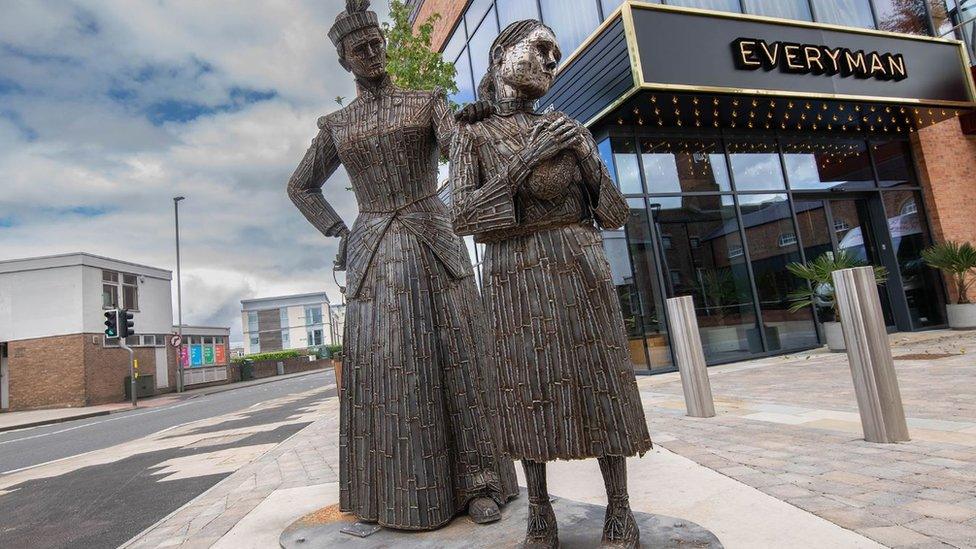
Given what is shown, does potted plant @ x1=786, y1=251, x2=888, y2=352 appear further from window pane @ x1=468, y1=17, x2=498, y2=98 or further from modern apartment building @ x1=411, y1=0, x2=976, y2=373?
window pane @ x1=468, y1=17, x2=498, y2=98

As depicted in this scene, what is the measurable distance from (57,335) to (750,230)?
24625 mm

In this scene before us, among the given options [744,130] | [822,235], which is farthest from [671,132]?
[822,235]

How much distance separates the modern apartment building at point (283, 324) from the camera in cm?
6575

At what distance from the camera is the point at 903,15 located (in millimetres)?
11242

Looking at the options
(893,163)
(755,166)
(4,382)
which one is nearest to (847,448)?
(755,166)

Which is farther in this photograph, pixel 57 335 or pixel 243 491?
pixel 57 335

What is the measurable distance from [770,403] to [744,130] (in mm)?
6853

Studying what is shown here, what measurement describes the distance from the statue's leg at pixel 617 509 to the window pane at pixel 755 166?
9557 millimetres

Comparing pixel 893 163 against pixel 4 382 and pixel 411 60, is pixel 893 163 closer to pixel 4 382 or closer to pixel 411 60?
pixel 411 60

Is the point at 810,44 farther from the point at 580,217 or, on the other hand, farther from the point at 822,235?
the point at 580,217

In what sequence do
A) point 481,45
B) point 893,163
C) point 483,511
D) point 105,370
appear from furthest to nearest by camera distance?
1. point 105,370
2. point 481,45
3. point 893,163
4. point 483,511

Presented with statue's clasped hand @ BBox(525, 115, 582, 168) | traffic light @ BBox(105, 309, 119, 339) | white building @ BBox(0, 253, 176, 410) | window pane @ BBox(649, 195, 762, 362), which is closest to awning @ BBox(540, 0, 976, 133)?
window pane @ BBox(649, 195, 762, 362)

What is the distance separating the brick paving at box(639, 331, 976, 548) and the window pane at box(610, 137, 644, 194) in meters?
3.91

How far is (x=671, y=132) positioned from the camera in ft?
31.1
